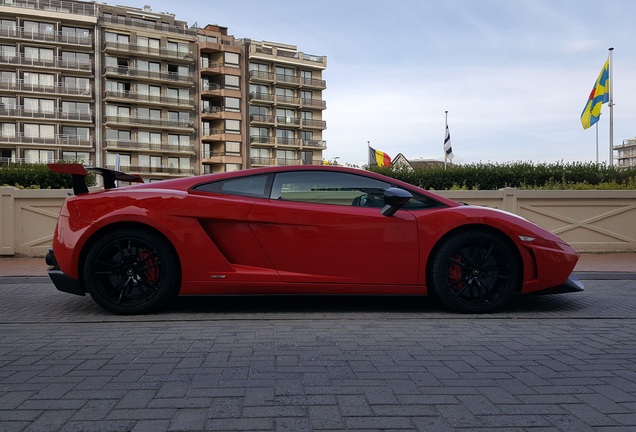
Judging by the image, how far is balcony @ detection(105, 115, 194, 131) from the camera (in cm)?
6025

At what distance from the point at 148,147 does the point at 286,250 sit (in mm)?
60732

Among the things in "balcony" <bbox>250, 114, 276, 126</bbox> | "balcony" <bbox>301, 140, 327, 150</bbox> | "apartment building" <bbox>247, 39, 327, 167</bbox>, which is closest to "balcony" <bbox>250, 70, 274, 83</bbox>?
"apartment building" <bbox>247, 39, 327, 167</bbox>

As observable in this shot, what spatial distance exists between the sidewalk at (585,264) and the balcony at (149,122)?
179 ft

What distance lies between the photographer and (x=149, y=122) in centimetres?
6244

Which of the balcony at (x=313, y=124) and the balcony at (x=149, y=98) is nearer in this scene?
the balcony at (x=149, y=98)

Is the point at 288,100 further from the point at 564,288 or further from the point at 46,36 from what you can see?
the point at 564,288

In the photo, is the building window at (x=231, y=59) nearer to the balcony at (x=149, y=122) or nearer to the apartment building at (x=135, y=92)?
the apartment building at (x=135, y=92)

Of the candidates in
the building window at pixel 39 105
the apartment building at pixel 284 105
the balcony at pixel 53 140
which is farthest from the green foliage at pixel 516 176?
the apartment building at pixel 284 105

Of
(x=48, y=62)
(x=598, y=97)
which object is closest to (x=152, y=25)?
(x=48, y=62)

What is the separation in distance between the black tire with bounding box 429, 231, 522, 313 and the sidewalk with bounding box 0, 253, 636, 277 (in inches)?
146

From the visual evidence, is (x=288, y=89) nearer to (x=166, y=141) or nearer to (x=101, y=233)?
(x=166, y=141)

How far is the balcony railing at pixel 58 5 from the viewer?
191ft

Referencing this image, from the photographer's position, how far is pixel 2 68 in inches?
2250

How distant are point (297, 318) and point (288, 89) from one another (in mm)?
73172
